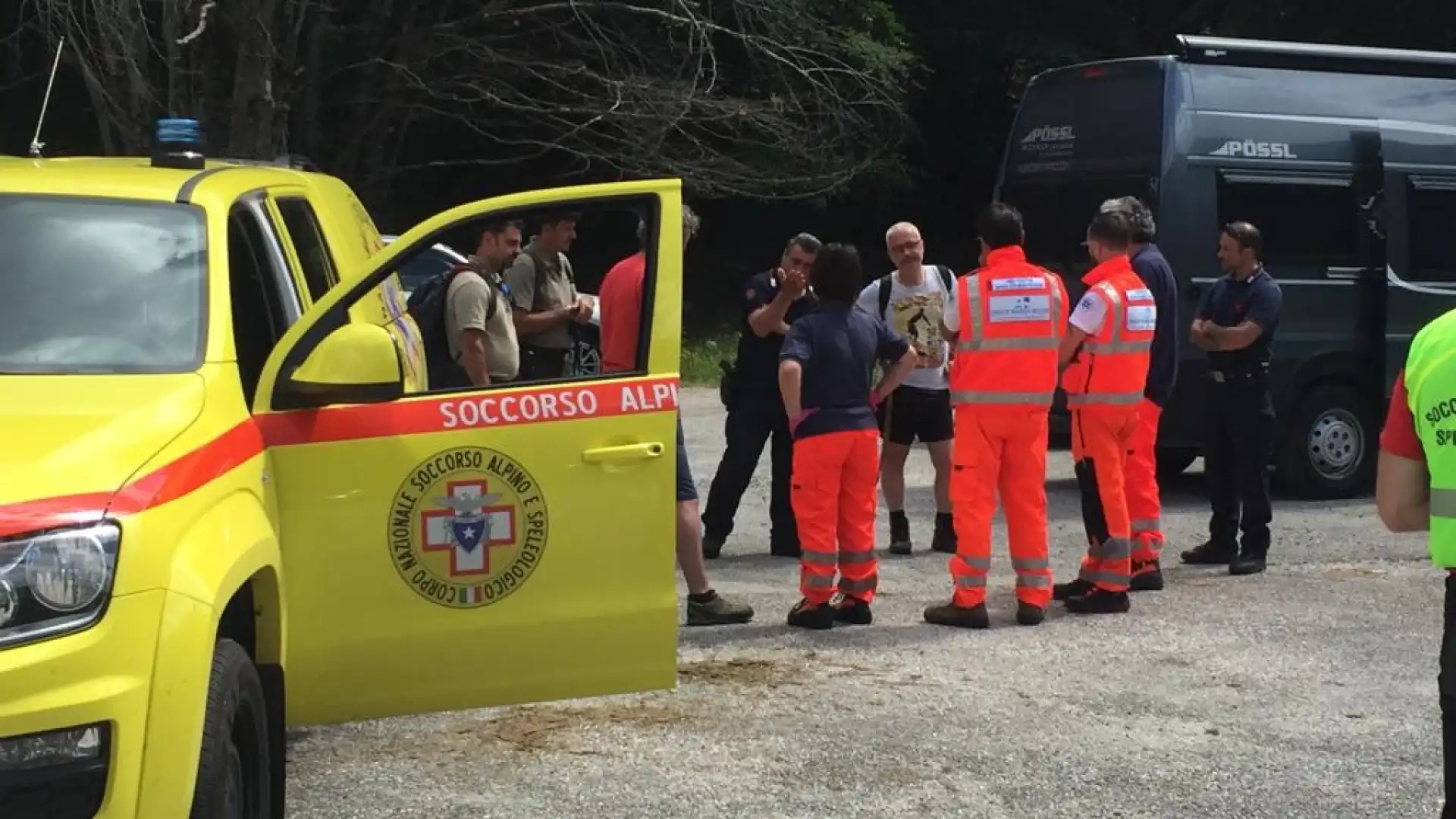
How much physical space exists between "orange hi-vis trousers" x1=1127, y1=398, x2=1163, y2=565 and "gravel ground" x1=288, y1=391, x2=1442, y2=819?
9.8 inches

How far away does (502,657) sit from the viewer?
4551mm

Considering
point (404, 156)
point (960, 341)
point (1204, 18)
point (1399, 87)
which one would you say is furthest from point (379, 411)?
point (1204, 18)

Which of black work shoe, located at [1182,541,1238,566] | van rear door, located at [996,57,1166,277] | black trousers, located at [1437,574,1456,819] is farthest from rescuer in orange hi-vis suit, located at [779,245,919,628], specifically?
van rear door, located at [996,57,1166,277]

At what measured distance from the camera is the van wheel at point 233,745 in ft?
11.7

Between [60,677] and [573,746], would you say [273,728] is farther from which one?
[573,746]

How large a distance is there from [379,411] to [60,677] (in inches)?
52.5

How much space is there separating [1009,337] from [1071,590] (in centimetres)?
138

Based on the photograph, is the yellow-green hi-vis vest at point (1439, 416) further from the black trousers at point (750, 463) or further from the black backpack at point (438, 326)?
the black trousers at point (750, 463)

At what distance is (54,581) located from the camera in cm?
329

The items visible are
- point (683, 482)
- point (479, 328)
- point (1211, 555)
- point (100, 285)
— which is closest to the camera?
point (100, 285)

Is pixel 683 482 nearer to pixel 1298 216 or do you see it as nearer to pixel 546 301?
pixel 546 301

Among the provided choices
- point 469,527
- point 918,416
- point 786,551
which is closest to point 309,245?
point 469,527

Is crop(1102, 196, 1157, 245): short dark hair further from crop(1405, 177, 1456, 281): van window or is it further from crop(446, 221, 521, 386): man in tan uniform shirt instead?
crop(1405, 177, 1456, 281): van window

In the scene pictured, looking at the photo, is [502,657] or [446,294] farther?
[446,294]
